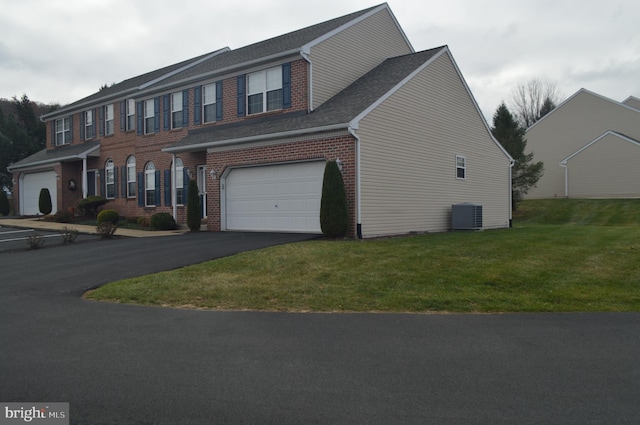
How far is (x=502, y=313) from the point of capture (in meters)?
7.23

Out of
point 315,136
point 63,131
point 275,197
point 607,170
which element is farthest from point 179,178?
point 607,170

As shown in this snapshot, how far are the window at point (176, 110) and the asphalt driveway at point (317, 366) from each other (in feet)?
48.5

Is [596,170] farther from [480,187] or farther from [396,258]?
[396,258]

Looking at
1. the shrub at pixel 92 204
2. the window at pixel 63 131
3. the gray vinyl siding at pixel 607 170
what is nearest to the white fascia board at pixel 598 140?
the gray vinyl siding at pixel 607 170

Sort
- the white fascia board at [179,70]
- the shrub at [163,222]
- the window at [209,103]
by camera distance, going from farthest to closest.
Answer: the white fascia board at [179,70]
the window at [209,103]
the shrub at [163,222]

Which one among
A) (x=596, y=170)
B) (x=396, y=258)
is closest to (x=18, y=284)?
(x=396, y=258)

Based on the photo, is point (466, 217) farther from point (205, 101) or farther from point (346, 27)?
point (205, 101)

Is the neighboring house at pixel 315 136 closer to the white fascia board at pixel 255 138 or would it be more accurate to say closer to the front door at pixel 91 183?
the white fascia board at pixel 255 138

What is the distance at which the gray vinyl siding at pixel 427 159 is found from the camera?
1499cm

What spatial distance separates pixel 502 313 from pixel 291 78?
1232 centimetres

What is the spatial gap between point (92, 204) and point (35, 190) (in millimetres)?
7323

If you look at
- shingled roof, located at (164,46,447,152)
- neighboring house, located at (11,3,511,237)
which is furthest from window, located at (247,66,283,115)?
shingled roof, located at (164,46,447,152)

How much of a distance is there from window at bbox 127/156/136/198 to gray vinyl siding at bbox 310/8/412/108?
11.3 meters

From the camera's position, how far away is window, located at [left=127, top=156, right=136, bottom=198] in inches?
951
